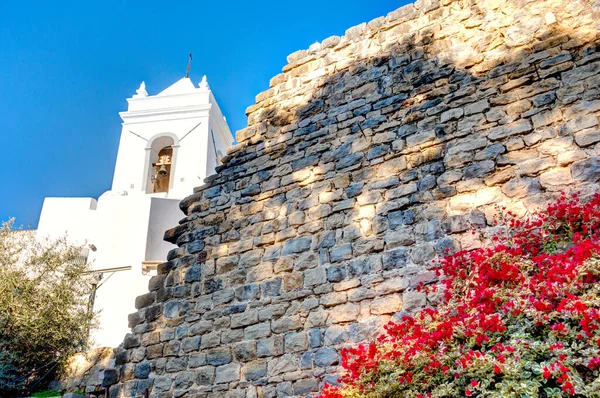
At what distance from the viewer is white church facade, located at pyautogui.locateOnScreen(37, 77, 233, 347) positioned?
11.6 m

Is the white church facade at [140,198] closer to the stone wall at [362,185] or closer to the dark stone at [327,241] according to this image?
the stone wall at [362,185]

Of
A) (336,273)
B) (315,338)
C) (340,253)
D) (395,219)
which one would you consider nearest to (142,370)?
(315,338)

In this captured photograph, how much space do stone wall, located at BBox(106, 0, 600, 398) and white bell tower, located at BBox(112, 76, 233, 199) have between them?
8994 millimetres

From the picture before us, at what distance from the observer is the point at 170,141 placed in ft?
53.9

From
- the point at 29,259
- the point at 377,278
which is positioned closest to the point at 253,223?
the point at 377,278

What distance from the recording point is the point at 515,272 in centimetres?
368

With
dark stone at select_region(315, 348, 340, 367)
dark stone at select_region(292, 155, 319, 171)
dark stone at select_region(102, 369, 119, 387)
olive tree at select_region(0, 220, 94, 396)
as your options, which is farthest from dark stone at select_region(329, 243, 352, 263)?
olive tree at select_region(0, 220, 94, 396)

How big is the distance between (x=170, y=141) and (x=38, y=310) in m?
8.35

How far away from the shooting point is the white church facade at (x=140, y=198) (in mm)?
11641

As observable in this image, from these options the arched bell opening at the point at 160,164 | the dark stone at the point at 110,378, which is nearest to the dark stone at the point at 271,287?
the dark stone at the point at 110,378

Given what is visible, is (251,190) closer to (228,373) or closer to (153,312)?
(153,312)

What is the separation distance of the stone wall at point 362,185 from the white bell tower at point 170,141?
354 inches

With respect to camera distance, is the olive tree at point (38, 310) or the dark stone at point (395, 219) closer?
the dark stone at point (395, 219)

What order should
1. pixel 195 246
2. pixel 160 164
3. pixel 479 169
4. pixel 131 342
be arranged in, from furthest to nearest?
pixel 160 164, pixel 195 246, pixel 131 342, pixel 479 169
